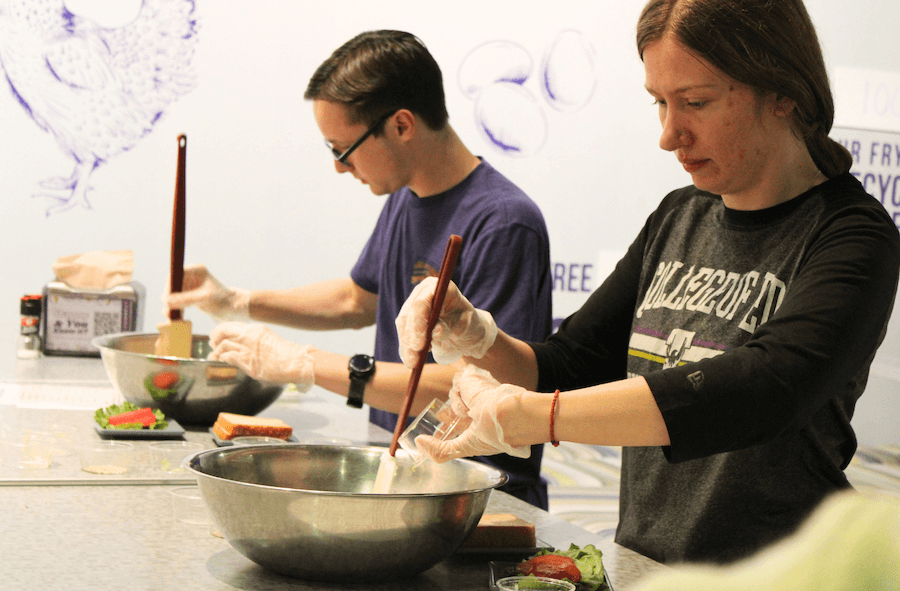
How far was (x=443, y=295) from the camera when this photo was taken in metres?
1.13

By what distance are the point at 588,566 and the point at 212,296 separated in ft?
5.00

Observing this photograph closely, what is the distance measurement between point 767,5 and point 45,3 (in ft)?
9.21

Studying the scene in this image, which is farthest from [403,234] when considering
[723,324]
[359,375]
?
[723,324]

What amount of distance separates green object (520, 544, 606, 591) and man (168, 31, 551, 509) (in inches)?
24.8

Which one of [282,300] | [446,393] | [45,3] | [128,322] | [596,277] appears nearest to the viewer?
[446,393]

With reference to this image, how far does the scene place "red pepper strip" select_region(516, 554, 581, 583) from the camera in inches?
36.4

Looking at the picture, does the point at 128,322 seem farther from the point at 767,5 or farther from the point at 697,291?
the point at 767,5

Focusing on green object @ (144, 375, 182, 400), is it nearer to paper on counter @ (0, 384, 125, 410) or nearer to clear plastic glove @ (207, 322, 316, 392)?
clear plastic glove @ (207, 322, 316, 392)

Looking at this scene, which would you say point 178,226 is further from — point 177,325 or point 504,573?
point 504,573

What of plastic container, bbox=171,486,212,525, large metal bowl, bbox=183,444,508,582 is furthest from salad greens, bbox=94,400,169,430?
large metal bowl, bbox=183,444,508,582

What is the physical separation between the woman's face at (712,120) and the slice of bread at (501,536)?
1.81 ft

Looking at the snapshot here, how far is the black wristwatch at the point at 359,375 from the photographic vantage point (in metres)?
1.72

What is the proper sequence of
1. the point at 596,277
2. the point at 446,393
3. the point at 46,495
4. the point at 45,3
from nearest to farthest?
the point at 46,495
the point at 446,393
the point at 45,3
the point at 596,277

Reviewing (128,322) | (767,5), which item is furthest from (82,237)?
(767,5)
